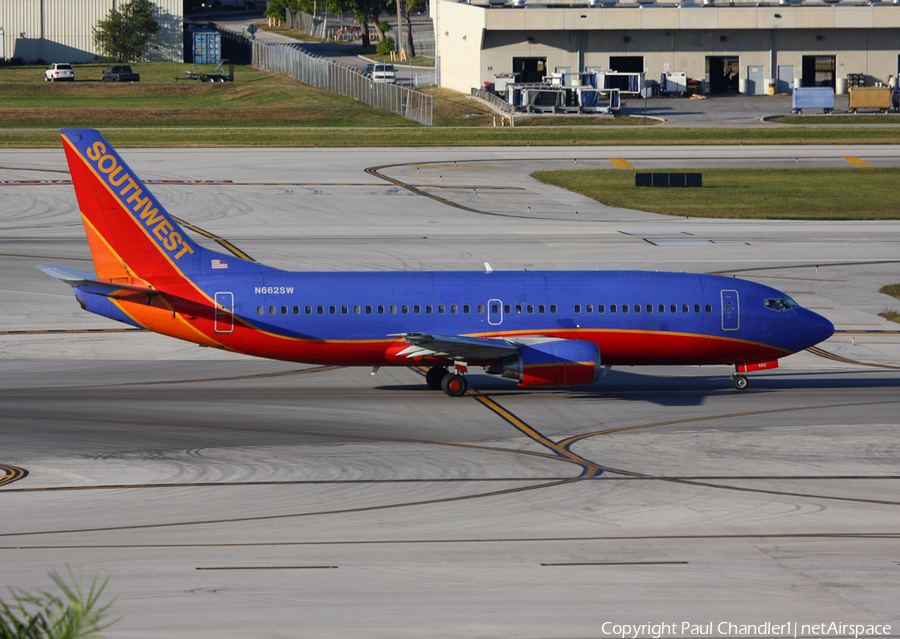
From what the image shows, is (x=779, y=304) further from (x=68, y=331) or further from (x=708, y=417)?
(x=68, y=331)

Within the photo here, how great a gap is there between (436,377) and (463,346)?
132 inches

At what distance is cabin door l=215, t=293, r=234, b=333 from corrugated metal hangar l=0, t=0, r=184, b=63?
139769 millimetres

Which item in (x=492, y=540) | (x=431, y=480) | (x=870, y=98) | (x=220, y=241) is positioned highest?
(x=870, y=98)

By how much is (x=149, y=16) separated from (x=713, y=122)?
303 ft

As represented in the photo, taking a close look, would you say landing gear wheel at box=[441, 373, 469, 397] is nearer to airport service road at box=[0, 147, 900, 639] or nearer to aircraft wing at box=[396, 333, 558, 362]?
airport service road at box=[0, 147, 900, 639]

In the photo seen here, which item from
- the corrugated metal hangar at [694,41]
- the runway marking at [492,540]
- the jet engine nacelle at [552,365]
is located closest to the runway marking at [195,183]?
the jet engine nacelle at [552,365]

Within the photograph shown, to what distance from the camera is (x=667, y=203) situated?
247 feet

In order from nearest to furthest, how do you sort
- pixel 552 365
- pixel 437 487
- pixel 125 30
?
pixel 437 487 < pixel 552 365 < pixel 125 30

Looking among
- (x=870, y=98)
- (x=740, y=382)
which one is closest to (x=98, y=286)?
(x=740, y=382)

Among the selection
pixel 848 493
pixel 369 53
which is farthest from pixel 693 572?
pixel 369 53

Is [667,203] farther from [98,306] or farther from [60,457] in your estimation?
[60,457]

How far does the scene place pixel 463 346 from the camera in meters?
33.3

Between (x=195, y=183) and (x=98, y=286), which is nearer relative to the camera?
(x=98, y=286)

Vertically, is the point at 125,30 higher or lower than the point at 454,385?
higher
